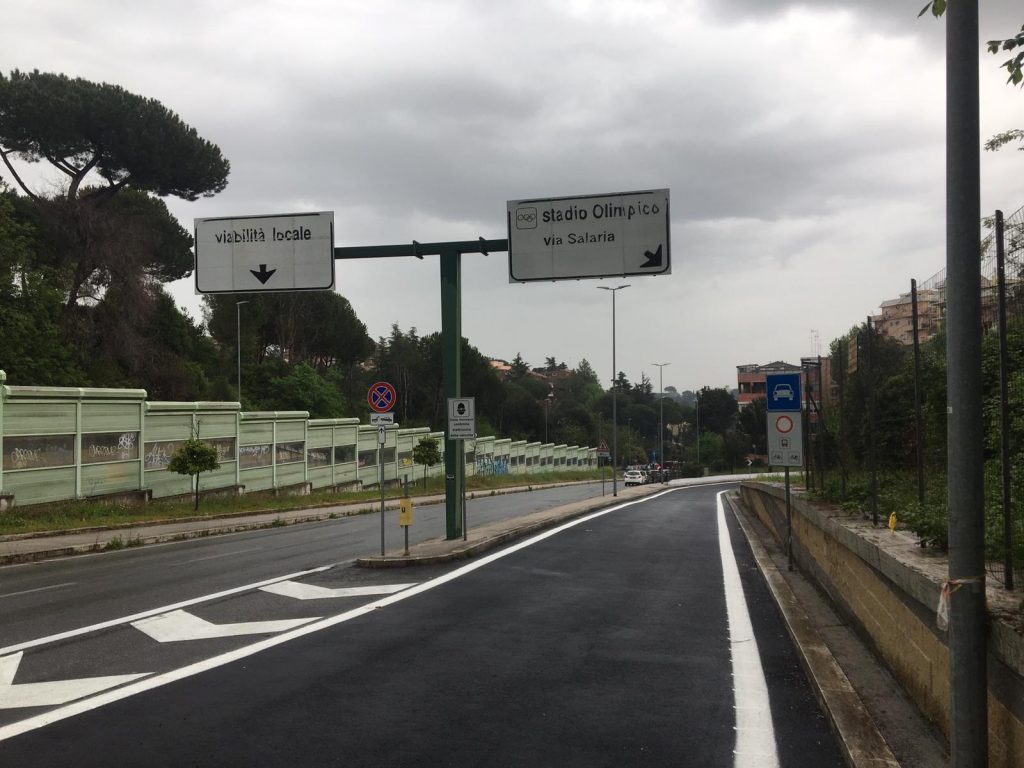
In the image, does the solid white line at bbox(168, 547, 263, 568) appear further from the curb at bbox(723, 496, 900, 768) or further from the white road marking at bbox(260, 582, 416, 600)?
the curb at bbox(723, 496, 900, 768)

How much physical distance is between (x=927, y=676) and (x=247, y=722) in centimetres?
457

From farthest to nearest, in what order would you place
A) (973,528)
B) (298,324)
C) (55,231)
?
(298,324) < (55,231) < (973,528)

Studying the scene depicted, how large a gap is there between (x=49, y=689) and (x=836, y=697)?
19.9 ft

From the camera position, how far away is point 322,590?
1247 cm

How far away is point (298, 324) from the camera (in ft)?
290

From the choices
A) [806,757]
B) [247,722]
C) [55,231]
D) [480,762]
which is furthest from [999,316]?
[55,231]

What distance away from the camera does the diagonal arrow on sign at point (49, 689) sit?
6.91 m

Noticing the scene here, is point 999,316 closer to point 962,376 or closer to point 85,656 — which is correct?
point 962,376

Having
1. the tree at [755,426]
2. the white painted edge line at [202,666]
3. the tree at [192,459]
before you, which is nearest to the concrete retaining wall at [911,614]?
the white painted edge line at [202,666]

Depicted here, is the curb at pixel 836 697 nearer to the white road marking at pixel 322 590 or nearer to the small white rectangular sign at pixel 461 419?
the white road marking at pixel 322 590

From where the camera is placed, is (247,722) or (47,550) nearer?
(247,722)

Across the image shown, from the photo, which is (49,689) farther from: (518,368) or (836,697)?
(518,368)

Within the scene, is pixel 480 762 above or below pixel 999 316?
below

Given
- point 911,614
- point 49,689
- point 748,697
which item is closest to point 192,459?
point 49,689
